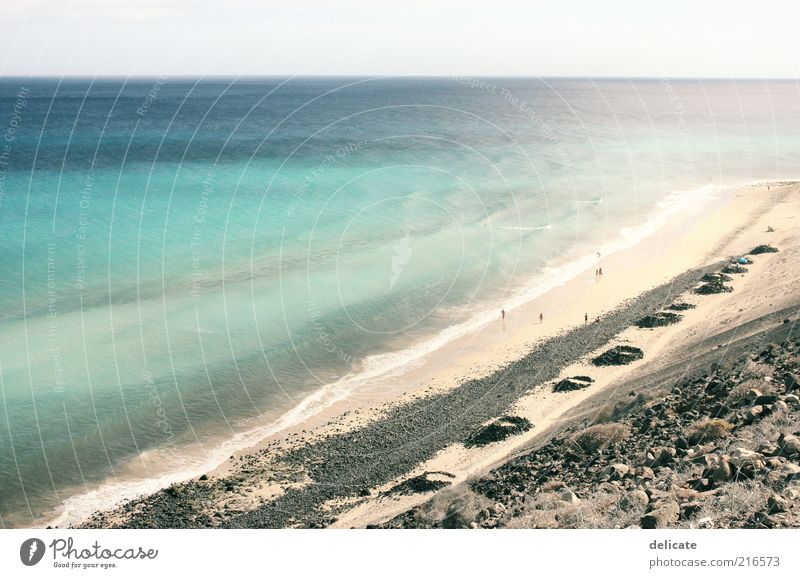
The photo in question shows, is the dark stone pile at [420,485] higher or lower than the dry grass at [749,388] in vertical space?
lower

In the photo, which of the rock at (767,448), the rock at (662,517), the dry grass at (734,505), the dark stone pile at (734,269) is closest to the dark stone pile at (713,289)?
the dark stone pile at (734,269)

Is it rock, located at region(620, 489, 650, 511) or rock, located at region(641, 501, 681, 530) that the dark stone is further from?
rock, located at region(641, 501, 681, 530)

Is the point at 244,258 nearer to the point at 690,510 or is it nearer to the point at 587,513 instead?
the point at 587,513

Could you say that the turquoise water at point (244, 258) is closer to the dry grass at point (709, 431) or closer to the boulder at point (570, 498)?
the boulder at point (570, 498)

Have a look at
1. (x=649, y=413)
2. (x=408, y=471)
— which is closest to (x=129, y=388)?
(x=408, y=471)
